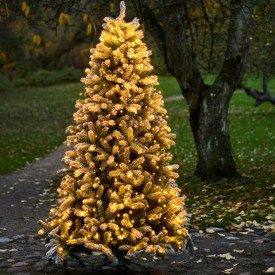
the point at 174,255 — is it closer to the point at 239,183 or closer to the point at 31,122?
the point at 239,183

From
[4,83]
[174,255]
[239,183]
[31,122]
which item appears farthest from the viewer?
[4,83]

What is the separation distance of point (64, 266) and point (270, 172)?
958cm

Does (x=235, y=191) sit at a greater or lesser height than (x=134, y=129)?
lesser

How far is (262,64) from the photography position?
27.6 metres

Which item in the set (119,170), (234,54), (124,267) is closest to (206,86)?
(234,54)

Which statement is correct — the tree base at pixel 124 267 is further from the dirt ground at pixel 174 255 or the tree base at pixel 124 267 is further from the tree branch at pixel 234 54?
the tree branch at pixel 234 54

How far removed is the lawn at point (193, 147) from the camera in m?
10.6

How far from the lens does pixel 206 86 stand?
13430 millimetres

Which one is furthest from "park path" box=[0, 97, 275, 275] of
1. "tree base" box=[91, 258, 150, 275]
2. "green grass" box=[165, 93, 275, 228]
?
"green grass" box=[165, 93, 275, 228]

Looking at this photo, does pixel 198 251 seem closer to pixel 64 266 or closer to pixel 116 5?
pixel 64 266

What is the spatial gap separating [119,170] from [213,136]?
7606mm

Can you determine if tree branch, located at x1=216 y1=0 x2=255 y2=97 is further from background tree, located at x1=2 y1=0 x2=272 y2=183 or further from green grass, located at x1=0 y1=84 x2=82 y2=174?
green grass, located at x1=0 y1=84 x2=82 y2=174

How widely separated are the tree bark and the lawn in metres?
0.63

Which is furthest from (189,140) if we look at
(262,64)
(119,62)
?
(119,62)
